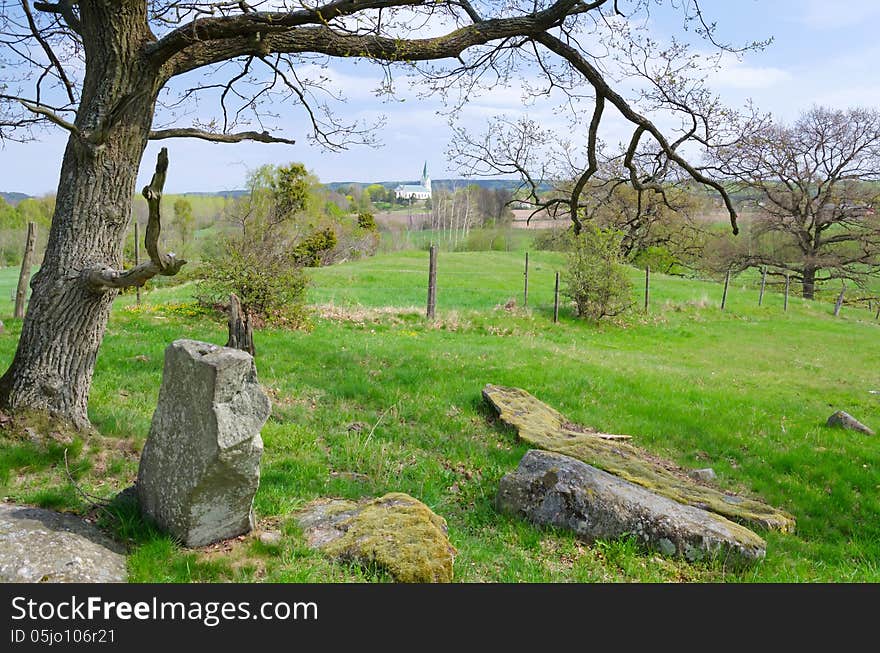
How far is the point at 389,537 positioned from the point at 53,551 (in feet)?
7.55

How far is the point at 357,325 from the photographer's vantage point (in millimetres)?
17828

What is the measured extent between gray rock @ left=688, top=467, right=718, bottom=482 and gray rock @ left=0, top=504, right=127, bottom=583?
7583mm

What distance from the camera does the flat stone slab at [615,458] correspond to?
6824mm

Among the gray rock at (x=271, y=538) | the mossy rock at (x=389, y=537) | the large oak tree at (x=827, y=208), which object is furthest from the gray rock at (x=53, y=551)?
the large oak tree at (x=827, y=208)

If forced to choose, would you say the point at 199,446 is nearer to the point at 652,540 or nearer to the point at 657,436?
the point at 652,540

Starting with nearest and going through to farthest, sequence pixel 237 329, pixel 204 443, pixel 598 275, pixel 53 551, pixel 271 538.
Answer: pixel 53 551, pixel 204 443, pixel 271 538, pixel 237 329, pixel 598 275

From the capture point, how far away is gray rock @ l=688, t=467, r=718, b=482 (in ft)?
29.1

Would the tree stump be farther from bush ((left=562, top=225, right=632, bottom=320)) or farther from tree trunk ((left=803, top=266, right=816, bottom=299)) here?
tree trunk ((left=803, top=266, right=816, bottom=299))

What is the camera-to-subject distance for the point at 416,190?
11206 cm

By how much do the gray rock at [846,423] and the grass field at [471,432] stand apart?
1.09 ft

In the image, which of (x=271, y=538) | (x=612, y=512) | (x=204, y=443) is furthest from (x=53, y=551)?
(x=612, y=512)

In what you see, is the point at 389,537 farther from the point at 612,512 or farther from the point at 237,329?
the point at 237,329

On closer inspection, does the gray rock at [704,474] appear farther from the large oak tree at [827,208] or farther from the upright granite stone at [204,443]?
the large oak tree at [827,208]

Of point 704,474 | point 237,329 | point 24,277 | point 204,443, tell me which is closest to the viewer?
point 204,443
